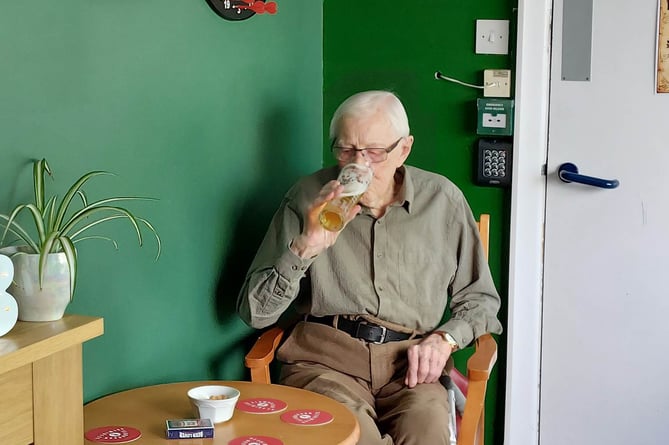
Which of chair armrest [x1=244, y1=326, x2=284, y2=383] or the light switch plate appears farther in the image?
the light switch plate

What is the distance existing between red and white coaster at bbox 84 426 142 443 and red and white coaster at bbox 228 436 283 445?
0.19 m

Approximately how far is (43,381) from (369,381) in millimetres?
1106

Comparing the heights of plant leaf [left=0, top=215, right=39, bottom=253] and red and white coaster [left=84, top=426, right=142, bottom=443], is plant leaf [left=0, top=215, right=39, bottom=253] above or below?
above

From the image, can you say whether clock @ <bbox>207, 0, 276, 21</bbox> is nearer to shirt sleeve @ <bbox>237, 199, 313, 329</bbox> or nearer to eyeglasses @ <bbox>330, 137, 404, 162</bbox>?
eyeglasses @ <bbox>330, 137, 404, 162</bbox>

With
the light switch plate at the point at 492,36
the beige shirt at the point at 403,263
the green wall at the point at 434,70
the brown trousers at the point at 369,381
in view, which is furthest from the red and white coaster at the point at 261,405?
the light switch plate at the point at 492,36

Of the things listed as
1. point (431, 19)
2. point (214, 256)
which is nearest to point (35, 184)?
point (214, 256)

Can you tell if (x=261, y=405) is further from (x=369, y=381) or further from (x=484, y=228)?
(x=484, y=228)

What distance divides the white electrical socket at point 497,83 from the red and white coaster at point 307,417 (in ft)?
4.52

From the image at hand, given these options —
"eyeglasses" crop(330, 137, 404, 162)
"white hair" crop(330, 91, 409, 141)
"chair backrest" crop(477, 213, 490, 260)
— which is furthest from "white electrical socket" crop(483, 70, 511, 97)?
"eyeglasses" crop(330, 137, 404, 162)

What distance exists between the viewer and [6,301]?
1.36 metres

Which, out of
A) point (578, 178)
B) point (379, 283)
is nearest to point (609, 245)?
point (578, 178)

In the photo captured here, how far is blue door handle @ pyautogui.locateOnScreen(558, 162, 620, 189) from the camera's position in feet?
8.94

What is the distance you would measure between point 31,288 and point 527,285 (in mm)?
1807

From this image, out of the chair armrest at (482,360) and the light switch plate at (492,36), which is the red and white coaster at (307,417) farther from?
the light switch plate at (492,36)
